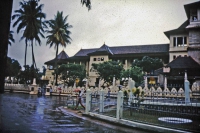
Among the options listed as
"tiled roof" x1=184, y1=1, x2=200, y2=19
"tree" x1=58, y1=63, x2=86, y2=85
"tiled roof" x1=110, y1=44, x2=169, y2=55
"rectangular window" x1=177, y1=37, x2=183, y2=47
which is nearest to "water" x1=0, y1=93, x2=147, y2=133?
"tiled roof" x1=184, y1=1, x2=200, y2=19

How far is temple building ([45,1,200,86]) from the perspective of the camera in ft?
88.4

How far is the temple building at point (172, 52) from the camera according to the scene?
26953 mm

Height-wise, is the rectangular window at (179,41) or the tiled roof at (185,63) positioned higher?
the rectangular window at (179,41)

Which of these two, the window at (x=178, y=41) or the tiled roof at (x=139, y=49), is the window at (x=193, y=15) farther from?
the tiled roof at (x=139, y=49)

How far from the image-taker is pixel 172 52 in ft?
113

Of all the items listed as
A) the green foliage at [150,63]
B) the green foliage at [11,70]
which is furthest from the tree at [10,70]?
the green foliage at [150,63]

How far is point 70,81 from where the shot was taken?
39688mm

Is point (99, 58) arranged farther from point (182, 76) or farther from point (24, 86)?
point (182, 76)

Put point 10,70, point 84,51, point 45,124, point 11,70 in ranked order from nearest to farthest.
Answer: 1. point 45,124
2. point 10,70
3. point 11,70
4. point 84,51

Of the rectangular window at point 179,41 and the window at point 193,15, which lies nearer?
the window at point 193,15

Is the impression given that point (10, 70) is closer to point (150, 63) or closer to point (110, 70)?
point (110, 70)

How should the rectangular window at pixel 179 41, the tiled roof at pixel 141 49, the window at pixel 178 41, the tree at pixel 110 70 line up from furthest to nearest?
the tiled roof at pixel 141 49 < the tree at pixel 110 70 < the rectangular window at pixel 179 41 < the window at pixel 178 41

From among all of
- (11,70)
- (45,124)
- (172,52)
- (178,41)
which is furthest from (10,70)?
(45,124)

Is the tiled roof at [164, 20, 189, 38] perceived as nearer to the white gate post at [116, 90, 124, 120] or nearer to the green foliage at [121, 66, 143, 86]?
the green foliage at [121, 66, 143, 86]
